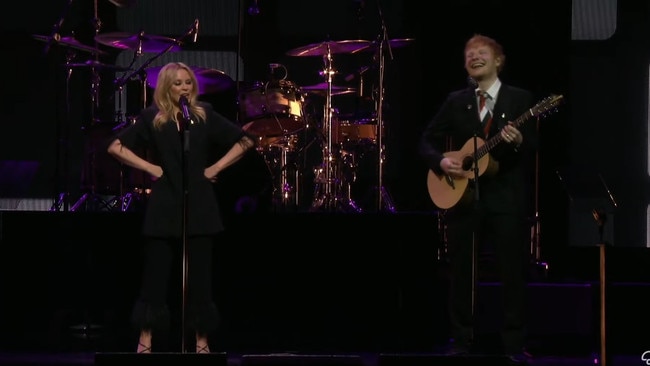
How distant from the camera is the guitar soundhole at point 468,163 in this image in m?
6.74

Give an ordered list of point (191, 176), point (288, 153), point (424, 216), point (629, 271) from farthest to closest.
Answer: point (288, 153), point (629, 271), point (424, 216), point (191, 176)

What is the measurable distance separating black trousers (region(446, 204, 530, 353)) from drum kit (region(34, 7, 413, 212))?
64.8 inches

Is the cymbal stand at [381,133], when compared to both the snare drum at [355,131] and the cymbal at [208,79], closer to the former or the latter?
the snare drum at [355,131]

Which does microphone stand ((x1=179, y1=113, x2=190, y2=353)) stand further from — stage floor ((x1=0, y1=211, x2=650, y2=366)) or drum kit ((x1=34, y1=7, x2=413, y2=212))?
drum kit ((x1=34, y1=7, x2=413, y2=212))

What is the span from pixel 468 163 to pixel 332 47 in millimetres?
3135

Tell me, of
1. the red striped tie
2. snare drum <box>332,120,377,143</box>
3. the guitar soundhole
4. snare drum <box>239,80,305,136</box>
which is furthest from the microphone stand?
snare drum <box>332,120,377,143</box>

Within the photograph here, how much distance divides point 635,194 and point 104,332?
19.3 feet

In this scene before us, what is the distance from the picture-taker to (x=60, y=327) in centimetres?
754

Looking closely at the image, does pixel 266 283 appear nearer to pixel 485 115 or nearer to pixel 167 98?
pixel 167 98

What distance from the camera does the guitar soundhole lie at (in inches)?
265

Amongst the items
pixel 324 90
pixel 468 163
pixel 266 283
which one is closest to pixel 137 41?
pixel 324 90

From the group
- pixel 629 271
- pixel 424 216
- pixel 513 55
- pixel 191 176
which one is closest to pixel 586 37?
pixel 513 55

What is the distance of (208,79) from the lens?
8.59 m

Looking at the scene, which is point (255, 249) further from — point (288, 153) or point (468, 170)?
point (288, 153)
